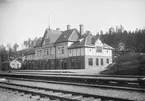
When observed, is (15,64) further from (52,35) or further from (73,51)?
(73,51)

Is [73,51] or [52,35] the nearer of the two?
[73,51]

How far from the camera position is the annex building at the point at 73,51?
35750mm

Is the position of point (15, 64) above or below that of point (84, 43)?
below

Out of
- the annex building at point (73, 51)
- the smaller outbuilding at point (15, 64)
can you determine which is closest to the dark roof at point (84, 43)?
Answer: the annex building at point (73, 51)

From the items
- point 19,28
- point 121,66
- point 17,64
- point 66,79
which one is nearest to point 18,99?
point 19,28

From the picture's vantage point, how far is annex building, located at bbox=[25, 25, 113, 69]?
35750 mm

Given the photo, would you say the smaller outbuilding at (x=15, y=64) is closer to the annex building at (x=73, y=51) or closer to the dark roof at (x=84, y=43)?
the annex building at (x=73, y=51)

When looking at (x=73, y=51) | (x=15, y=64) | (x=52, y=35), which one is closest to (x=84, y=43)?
(x=73, y=51)

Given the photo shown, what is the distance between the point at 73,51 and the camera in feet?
122

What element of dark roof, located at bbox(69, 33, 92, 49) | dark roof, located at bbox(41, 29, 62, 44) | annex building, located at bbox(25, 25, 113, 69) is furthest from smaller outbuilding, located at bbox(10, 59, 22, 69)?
dark roof, located at bbox(69, 33, 92, 49)

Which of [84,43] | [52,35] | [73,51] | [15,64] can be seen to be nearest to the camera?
[84,43]

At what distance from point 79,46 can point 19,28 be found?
2521 centimetres

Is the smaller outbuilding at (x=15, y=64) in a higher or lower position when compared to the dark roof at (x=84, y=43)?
lower

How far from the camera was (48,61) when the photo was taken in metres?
44.4
